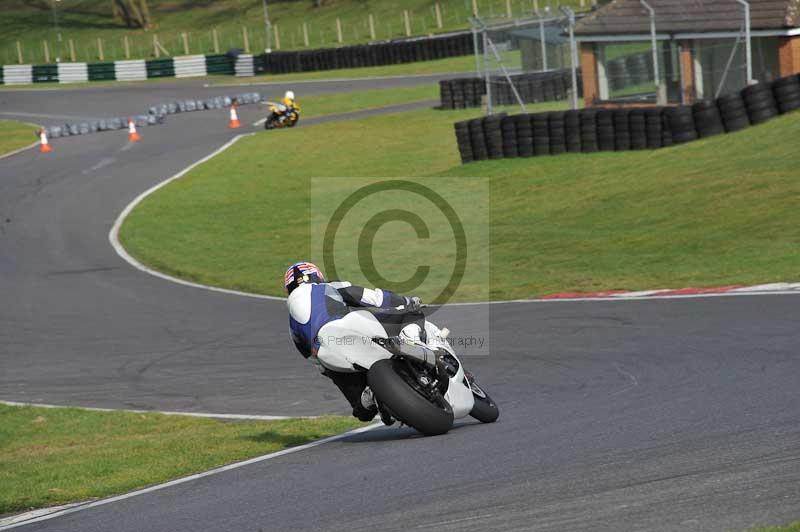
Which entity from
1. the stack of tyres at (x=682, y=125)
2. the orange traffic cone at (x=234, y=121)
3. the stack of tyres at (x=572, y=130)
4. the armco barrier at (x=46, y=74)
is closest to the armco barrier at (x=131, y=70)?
the armco barrier at (x=46, y=74)

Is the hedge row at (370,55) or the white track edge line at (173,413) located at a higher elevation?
the hedge row at (370,55)

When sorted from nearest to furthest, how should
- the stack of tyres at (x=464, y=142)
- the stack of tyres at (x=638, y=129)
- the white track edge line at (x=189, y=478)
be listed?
the white track edge line at (x=189, y=478) → the stack of tyres at (x=638, y=129) → the stack of tyres at (x=464, y=142)

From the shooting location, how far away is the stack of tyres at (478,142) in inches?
1103

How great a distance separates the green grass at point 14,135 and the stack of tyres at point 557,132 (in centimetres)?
1961

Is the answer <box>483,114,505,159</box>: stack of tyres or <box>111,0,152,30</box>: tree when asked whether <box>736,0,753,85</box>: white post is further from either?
<box>111,0,152,30</box>: tree

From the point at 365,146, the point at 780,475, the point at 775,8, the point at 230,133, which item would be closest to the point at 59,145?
the point at 230,133

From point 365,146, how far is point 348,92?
15120 millimetres

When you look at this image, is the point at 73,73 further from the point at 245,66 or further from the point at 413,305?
the point at 413,305

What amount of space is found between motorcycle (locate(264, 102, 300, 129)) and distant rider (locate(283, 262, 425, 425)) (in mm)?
31075

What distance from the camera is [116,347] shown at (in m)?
15.3

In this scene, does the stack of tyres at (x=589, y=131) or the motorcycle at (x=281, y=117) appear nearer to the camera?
the stack of tyres at (x=589, y=131)

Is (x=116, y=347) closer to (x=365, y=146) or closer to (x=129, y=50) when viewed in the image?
(x=365, y=146)

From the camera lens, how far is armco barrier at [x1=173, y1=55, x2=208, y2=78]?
208ft

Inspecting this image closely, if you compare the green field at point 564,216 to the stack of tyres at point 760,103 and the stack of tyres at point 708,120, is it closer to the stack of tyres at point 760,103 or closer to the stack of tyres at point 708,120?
the stack of tyres at point 708,120
